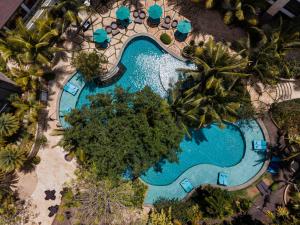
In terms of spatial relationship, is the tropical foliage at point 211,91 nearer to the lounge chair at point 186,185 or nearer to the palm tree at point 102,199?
the lounge chair at point 186,185

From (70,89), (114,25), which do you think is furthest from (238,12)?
(70,89)

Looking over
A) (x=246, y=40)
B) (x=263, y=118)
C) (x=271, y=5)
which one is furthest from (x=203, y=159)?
(x=271, y=5)

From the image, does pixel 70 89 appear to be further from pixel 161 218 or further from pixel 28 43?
pixel 161 218

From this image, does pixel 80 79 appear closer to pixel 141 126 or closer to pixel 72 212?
pixel 141 126

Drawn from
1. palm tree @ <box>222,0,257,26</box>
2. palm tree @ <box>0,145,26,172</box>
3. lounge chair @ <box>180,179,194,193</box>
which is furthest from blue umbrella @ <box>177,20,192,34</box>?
palm tree @ <box>0,145,26,172</box>

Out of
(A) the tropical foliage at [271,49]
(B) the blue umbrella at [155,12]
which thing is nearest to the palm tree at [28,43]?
(B) the blue umbrella at [155,12]

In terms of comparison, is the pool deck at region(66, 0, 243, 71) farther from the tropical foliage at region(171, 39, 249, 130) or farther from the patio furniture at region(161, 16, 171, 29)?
the tropical foliage at region(171, 39, 249, 130)
